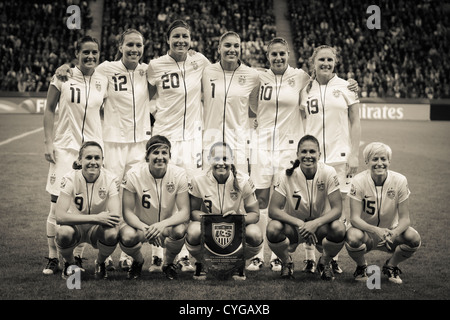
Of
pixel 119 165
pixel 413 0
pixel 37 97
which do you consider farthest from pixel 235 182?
pixel 413 0

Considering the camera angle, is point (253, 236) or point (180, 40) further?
point (180, 40)

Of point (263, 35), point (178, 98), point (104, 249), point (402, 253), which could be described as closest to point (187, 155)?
point (178, 98)

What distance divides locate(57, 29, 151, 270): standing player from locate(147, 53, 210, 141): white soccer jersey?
5.3 inches

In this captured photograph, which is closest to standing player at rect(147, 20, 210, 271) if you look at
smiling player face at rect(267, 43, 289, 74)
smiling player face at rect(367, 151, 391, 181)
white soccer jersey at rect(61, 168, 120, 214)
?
smiling player face at rect(267, 43, 289, 74)

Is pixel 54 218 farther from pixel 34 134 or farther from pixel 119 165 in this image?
pixel 34 134

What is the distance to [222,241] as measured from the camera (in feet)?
16.3

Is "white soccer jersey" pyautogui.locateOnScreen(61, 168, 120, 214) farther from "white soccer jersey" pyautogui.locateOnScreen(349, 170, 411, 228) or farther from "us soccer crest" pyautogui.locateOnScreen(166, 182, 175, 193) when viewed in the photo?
"white soccer jersey" pyautogui.locateOnScreen(349, 170, 411, 228)

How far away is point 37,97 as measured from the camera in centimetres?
2184

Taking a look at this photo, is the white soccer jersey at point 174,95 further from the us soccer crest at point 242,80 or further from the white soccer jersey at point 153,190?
the white soccer jersey at point 153,190

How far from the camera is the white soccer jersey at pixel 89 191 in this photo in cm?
512

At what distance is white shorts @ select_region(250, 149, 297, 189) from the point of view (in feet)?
19.1

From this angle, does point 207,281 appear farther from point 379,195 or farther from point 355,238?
point 379,195

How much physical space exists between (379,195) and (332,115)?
0.88 meters

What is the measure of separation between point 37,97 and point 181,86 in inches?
681
